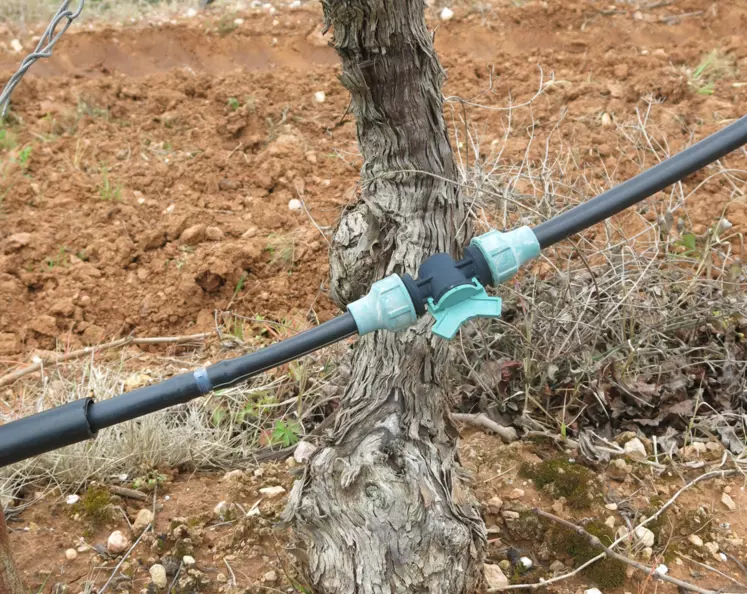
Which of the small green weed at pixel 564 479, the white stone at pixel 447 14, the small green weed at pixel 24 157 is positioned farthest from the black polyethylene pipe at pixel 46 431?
the white stone at pixel 447 14

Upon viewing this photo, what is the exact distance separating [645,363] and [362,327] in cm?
152

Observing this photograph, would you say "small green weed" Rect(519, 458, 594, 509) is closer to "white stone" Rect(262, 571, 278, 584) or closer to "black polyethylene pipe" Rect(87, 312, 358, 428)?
"white stone" Rect(262, 571, 278, 584)

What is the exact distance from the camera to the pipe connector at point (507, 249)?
3.92 ft

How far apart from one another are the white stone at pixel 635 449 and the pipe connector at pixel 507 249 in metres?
1.18

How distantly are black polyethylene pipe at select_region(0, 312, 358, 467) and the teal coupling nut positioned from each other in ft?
0.19

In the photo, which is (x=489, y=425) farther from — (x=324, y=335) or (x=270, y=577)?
(x=324, y=335)

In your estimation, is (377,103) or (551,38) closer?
(377,103)

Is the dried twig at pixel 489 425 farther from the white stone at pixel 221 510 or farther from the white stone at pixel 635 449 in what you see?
the white stone at pixel 221 510

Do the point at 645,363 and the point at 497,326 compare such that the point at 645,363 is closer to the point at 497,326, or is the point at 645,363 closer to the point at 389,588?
the point at 497,326

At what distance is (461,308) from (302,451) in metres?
1.19

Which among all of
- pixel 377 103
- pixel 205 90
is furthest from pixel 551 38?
pixel 377 103

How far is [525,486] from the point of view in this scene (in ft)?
6.73

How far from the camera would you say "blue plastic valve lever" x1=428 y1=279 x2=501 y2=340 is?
1.17m

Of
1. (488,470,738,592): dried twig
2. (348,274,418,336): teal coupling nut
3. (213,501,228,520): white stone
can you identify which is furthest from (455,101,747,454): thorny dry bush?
(348,274,418,336): teal coupling nut
